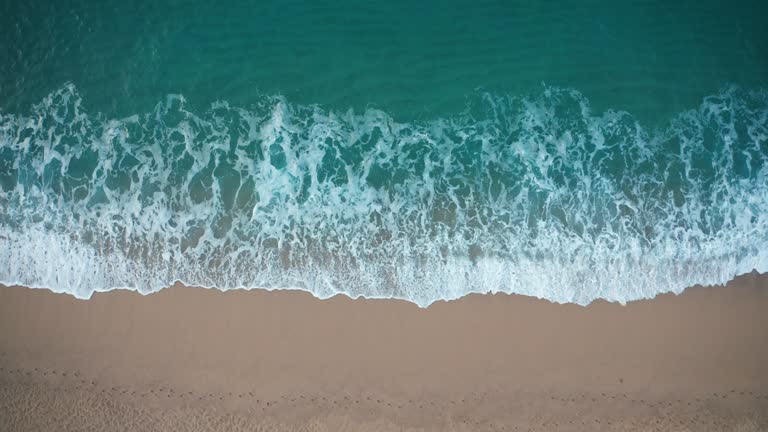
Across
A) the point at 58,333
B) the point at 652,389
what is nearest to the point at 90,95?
the point at 58,333

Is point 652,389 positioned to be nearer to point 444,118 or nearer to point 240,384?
point 444,118

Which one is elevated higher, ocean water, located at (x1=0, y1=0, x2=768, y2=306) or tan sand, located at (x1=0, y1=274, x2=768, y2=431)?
ocean water, located at (x1=0, y1=0, x2=768, y2=306)

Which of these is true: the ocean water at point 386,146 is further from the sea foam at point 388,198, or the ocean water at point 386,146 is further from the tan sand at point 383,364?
the tan sand at point 383,364

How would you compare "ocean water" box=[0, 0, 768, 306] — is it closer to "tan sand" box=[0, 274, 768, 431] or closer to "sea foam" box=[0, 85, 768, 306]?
"sea foam" box=[0, 85, 768, 306]

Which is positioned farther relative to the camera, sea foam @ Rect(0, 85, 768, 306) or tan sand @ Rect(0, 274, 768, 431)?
sea foam @ Rect(0, 85, 768, 306)

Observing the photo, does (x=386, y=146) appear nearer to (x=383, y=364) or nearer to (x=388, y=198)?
(x=388, y=198)

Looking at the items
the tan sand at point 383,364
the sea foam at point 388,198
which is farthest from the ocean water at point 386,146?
the tan sand at point 383,364

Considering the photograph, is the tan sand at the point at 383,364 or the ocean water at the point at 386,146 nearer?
the tan sand at the point at 383,364

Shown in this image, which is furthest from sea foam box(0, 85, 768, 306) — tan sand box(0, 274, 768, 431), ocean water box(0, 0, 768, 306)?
tan sand box(0, 274, 768, 431)
